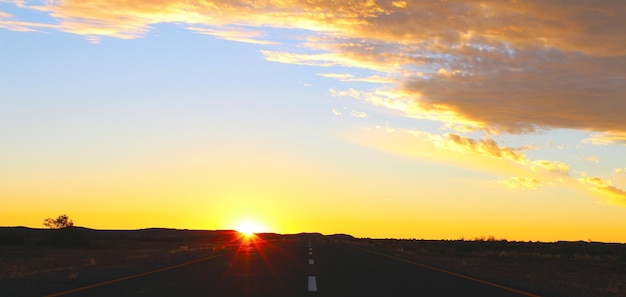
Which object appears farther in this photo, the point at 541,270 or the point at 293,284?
the point at 541,270

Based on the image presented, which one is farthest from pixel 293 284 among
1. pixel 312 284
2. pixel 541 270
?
pixel 541 270

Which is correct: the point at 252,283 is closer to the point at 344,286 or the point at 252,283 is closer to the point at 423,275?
the point at 344,286

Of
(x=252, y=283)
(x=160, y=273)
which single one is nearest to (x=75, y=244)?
(x=160, y=273)

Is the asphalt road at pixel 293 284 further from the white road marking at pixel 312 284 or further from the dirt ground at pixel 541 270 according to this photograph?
the dirt ground at pixel 541 270

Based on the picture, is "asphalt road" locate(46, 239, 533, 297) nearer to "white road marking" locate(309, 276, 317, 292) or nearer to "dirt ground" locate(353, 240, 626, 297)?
"white road marking" locate(309, 276, 317, 292)

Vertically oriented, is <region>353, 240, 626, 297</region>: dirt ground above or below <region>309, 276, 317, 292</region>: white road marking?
above

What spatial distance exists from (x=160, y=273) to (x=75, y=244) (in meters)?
57.6

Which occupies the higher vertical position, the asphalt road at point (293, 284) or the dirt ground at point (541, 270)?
the dirt ground at point (541, 270)

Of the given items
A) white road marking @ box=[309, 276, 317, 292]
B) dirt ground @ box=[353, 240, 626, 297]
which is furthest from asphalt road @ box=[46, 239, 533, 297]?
dirt ground @ box=[353, 240, 626, 297]

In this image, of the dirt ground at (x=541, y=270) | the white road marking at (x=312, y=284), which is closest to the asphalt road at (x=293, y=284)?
the white road marking at (x=312, y=284)

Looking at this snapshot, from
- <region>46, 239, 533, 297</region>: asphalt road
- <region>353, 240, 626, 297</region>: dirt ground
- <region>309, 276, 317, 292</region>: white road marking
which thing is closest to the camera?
<region>46, 239, 533, 297</region>: asphalt road

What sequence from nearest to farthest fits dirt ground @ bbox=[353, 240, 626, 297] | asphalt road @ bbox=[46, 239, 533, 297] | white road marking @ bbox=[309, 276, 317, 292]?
asphalt road @ bbox=[46, 239, 533, 297] < white road marking @ bbox=[309, 276, 317, 292] < dirt ground @ bbox=[353, 240, 626, 297]

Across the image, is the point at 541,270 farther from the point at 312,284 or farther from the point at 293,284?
the point at 293,284

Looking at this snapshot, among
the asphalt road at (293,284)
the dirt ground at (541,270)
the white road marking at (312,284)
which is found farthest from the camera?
the dirt ground at (541,270)
